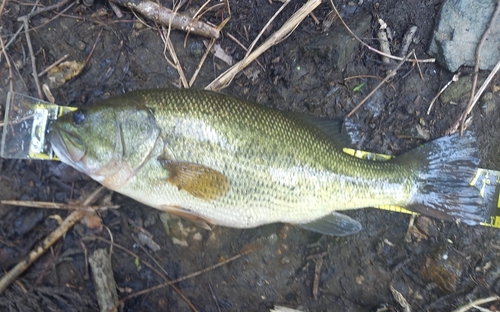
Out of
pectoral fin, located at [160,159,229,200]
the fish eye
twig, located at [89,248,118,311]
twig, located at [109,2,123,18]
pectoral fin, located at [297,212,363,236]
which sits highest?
twig, located at [109,2,123,18]

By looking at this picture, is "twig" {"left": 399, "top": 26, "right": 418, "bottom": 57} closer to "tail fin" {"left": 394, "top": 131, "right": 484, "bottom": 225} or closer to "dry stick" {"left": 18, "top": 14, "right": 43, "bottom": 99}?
"tail fin" {"left": 394, "top": 131, "right": 484, "bottom": 225}

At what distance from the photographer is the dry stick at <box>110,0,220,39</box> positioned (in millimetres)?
3365

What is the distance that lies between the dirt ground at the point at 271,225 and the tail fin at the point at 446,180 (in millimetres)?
235

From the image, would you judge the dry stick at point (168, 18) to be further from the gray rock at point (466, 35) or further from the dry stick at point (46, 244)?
the gray rock at point (466, 35)

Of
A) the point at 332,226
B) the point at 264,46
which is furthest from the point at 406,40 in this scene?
the point at 332,226

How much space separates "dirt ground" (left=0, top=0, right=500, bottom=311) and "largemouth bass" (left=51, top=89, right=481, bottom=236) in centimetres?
47

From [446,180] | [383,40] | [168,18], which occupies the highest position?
[383,40]

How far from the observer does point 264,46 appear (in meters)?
3.39

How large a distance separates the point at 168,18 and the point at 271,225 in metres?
2.12

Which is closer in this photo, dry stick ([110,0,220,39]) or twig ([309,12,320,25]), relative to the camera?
dry stick ([110,0,220,39])

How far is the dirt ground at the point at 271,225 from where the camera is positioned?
10.7 ft

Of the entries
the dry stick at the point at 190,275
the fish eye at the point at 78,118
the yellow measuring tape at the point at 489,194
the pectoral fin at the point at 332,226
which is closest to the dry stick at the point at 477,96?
the yellow measuring tape at the point at 489,194

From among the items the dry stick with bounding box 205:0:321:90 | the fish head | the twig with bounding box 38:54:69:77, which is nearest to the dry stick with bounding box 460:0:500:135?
the dry stick with bounding box 205:0:321:90

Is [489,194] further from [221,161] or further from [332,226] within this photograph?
[221,161]
